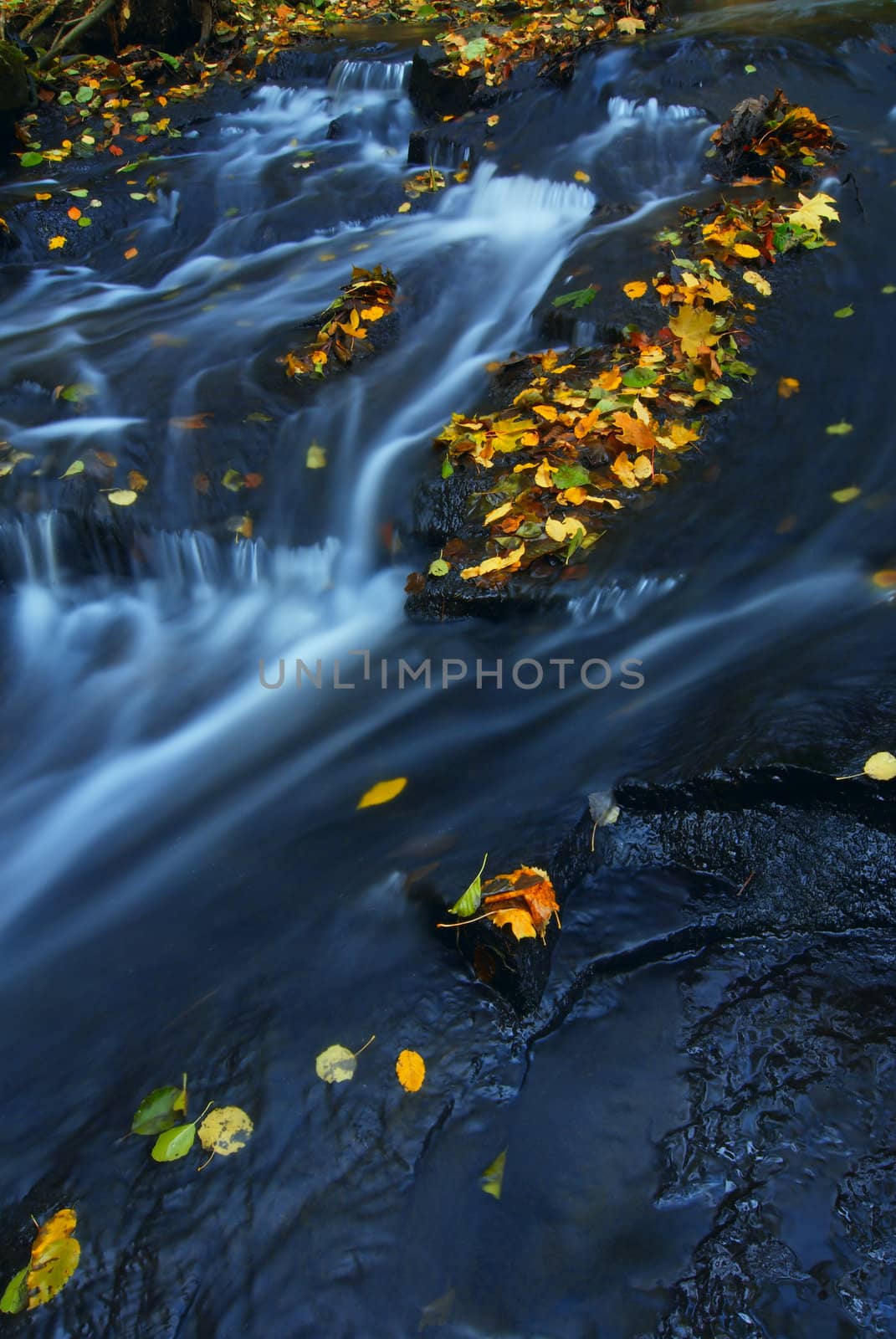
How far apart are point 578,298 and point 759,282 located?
1003 mm

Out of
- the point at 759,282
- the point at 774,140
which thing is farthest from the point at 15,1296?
the point at 774,140

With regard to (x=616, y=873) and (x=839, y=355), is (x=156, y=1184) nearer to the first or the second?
(x=616, y=873)

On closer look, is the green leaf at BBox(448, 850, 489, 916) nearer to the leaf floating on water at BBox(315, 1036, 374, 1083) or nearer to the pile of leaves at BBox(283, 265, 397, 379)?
the leaf floating on water at BBox(315, 1036, 374, 1083)

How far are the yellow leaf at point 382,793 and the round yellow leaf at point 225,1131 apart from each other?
1155 millimetres

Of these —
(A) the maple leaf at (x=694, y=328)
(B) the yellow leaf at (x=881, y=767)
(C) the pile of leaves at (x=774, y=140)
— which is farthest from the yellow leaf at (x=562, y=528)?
(C) the pile of leaves at (x=774, y=140)

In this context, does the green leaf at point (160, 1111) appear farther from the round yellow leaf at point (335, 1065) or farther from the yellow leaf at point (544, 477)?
the yellow leaf at point (544, 477)

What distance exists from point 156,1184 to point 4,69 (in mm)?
9375

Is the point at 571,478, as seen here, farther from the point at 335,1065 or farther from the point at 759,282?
the point at 335,1065

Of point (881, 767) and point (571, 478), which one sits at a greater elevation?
point (571, 478)

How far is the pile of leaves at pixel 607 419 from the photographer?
381cm

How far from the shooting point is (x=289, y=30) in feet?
32.5

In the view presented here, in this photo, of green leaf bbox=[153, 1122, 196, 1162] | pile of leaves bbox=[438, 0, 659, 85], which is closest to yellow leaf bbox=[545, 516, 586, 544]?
green leaf bbox=[153, 1122, 196, 1162]

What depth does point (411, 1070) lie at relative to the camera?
7.57 ft

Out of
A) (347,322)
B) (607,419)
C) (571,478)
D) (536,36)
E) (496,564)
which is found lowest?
(496,564)
